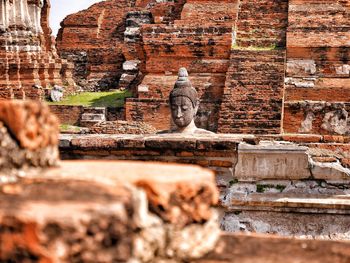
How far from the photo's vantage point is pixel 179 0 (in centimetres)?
1775

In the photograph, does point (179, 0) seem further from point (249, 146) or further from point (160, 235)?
point (160, 235)

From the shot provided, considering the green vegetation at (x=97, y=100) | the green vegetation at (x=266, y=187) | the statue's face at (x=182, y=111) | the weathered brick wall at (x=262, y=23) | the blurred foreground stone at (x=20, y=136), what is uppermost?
the weathered brick wall at (x=262, y=23)

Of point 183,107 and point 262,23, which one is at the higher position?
point 262,23

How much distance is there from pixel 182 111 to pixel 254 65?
6246mm

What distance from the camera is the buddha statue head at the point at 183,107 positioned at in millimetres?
6641

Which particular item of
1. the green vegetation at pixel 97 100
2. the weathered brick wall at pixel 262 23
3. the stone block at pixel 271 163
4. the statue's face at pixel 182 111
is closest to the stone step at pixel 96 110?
the green vegetation at pixel 97 100

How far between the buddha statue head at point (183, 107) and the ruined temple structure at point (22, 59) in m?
8.80

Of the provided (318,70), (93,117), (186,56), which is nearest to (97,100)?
(93,117)

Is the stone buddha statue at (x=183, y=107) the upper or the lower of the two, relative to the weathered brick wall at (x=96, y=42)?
lower

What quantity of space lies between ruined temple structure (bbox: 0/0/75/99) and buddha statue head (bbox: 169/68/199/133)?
8800mm

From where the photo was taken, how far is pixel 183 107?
22.1ft

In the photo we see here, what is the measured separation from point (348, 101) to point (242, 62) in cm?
240

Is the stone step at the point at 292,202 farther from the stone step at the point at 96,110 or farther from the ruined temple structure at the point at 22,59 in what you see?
the ruined temple structure at the point at 22,59

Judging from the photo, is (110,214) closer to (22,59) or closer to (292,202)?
(292,202)
